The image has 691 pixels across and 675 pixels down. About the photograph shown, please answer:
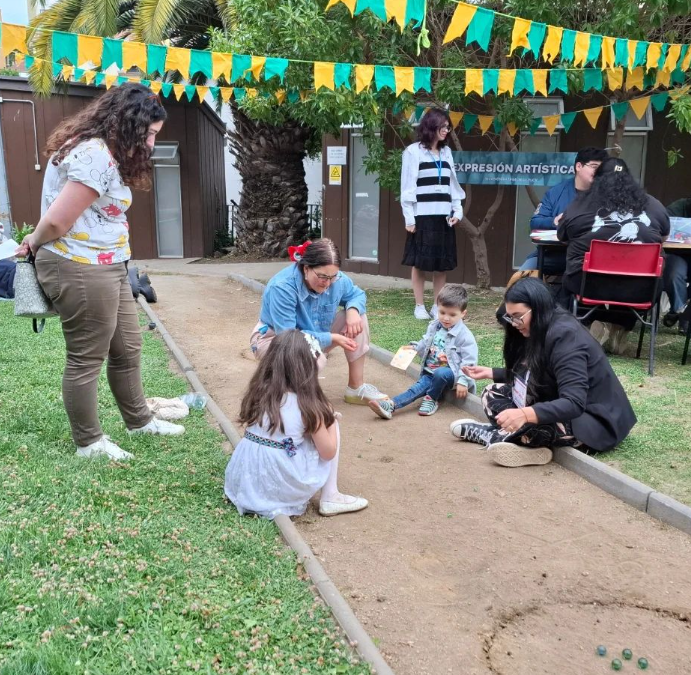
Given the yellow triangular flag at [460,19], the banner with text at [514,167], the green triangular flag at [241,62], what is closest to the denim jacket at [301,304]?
the yellow triangular flag at [460,19]

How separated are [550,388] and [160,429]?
2257 mm

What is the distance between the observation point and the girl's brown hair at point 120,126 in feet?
11.2

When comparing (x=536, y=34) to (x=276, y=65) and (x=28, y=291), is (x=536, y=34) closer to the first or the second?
(x=276, y=65)

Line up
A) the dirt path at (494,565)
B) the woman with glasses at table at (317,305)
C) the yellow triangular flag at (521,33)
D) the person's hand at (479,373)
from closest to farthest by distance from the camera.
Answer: the dirt path at (494,565) → the person's hand at (479,373) → the woman with glasses at table at (317,305) → the yellow triangular flag at (521,33)

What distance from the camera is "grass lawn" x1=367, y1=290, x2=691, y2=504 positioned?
3926 mm

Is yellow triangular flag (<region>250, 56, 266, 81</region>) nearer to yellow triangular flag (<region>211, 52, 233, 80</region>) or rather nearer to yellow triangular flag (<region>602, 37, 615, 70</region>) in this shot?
yellow triangular flag (<region>211, 52, 233, 80</region>)

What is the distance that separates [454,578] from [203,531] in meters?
1.08

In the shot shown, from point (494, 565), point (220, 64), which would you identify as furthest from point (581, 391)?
point (220, 64)

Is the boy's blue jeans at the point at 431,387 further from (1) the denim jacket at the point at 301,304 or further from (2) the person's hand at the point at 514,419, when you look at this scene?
(2) the person's hand at the point at 514,419

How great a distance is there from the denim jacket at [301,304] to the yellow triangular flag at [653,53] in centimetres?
391

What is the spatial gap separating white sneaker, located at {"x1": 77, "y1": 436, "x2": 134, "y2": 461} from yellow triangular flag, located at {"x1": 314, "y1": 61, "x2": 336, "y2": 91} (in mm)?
4529

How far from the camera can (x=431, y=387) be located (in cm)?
516

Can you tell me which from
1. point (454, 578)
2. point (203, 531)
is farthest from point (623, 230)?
point (203, 531)

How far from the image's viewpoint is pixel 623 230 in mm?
5773
